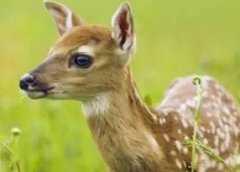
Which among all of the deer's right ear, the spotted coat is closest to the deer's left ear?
the deer's right ear

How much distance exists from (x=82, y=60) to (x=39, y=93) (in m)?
0.37

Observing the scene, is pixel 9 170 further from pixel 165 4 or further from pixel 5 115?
pixel 165 4

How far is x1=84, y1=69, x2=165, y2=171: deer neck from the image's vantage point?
7801mm

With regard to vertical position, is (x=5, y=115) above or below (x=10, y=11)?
below

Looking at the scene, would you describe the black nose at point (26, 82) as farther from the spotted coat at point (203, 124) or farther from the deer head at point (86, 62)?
the spotted coat at point (203, 124)

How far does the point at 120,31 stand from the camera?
7945 millimetres

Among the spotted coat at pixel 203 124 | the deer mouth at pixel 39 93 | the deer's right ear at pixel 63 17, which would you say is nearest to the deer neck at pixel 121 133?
the spotted coat at pixel 203 124

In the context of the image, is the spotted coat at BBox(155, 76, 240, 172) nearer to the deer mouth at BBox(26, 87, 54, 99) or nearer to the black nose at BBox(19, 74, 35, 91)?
the deer mouth at BBox(26, 87, 54, 99)

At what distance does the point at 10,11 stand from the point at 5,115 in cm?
705

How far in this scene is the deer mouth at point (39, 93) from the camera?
752cm

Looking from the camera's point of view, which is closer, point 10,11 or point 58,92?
point 58,92

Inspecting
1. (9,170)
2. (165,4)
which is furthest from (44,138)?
(165,4)

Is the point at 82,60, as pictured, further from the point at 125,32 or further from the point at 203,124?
the point at 203,124

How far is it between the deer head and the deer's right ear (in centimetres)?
16
